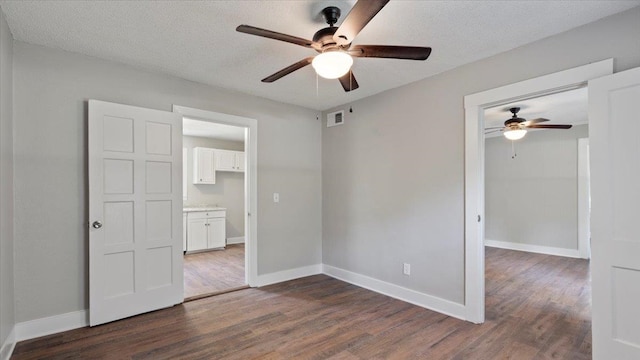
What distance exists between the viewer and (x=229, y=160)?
22.9ft

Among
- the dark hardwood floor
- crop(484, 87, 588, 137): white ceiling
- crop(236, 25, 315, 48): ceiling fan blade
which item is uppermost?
crop(484, 87, 588, 137): white ceiling

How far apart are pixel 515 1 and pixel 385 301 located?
2969mm

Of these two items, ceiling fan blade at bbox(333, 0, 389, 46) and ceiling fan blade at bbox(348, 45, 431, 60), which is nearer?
ceiling fan blade at bbox(333, 0, 389, 46)

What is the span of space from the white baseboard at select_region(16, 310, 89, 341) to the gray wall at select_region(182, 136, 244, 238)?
4011 mm

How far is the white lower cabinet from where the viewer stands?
5.98 meters

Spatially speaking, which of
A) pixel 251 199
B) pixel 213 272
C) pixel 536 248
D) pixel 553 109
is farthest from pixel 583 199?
pixel 213 272

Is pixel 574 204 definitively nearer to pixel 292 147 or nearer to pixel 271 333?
pixel 292 147

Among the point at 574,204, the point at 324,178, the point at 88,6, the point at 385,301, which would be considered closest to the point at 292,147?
the point at 324,178

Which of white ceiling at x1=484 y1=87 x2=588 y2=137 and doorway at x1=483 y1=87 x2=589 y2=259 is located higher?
white ceiling at x1=484 y1=87 x2=588 y2=137

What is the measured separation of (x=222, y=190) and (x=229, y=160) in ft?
2.47

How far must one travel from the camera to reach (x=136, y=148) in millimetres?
2969

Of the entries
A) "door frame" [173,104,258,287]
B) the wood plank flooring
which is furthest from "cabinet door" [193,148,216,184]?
"door frame" [173,104,258,287]

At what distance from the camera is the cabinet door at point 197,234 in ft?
19.5

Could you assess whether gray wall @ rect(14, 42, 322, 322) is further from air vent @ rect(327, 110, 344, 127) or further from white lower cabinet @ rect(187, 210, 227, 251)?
white lower cabinet @ rect(187, 210, 227, 251)
